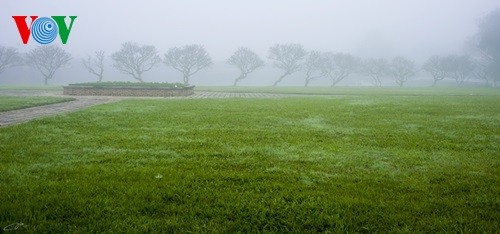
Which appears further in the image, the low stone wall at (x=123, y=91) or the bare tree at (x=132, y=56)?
the bare tree at (x=132, y=56)

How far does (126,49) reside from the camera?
2527 inches

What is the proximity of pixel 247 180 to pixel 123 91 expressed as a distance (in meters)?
25.6

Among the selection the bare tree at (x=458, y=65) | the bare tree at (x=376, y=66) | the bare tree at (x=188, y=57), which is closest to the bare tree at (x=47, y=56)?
the bare tree at (x=188, y=57)

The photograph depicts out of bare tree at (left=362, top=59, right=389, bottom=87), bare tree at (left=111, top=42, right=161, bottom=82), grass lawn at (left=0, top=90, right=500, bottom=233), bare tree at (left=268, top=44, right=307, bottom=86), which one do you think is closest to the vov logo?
grass lawn at (left=0, top=90, right=500, bottom=233)

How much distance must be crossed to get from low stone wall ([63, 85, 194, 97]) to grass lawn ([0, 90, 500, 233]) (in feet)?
60.4

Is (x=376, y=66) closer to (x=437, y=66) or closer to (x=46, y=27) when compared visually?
(x=437, y=66)

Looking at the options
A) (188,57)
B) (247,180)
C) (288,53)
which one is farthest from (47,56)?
(247,180)

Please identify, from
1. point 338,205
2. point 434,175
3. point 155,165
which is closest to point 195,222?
point 338,205

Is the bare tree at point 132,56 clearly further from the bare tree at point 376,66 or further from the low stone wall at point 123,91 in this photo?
the bare tree at point 376,66

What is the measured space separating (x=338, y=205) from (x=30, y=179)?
455cm

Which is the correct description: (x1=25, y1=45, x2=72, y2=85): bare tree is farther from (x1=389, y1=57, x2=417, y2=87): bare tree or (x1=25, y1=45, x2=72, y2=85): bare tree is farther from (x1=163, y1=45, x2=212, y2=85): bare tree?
(x1=389, y1=57, x2=417, y2=87): bare tree

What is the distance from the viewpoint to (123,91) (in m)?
28.4

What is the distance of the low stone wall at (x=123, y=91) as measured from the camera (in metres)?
27.9

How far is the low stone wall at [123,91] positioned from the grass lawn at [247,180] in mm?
18405
